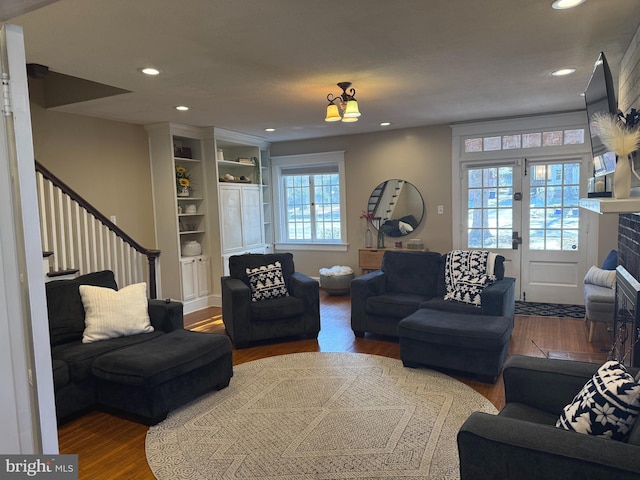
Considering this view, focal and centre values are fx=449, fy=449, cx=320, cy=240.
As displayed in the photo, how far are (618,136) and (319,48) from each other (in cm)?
177

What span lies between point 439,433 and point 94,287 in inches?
106

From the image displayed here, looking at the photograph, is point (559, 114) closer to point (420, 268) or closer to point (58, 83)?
point (420, 268)

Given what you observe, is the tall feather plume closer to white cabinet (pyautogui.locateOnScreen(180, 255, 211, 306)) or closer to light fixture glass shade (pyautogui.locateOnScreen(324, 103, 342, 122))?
light fixture glass shade (pyautogui.locateOnScreen(324, 103, 342, 122))

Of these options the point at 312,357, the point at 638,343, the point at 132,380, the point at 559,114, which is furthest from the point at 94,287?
the point at 559,114

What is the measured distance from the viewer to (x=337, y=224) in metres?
7.12

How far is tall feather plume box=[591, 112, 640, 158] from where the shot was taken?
7.48 feet

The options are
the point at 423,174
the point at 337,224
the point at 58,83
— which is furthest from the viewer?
the point at 337,224

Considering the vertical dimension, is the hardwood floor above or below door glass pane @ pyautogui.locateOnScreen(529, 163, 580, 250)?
below

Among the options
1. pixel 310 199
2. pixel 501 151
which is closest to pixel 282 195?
pixel 310 199

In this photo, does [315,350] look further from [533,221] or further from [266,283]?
[533,221]

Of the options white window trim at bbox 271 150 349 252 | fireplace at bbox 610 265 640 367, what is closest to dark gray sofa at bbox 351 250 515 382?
fireplace at bbox 610 265 640 367

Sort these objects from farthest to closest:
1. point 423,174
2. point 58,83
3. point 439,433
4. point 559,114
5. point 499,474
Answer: point 423,174
point 559,114
point 58,83
point 439,433
point 499,474

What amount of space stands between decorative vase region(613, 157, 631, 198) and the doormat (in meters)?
3.28

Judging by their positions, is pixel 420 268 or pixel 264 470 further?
pixel 420 268
